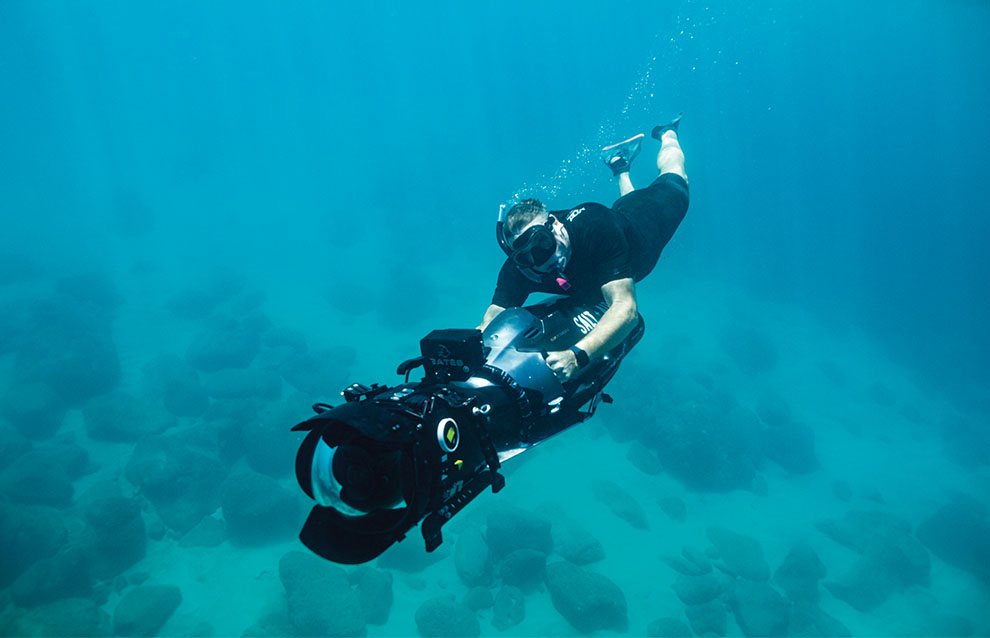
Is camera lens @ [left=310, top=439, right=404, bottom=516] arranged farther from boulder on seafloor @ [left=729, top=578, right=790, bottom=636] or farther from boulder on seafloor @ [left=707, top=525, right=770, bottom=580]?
boulder on seafloor @ [left=707, top=525, right=770, bottom=580]

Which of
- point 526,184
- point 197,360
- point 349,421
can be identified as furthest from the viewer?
point 526,184

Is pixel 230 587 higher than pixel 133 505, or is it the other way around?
pixel 133 505

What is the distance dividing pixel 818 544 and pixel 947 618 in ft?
11.0

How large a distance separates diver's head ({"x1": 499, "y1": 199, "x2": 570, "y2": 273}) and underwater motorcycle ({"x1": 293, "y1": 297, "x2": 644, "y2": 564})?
0.89 metres

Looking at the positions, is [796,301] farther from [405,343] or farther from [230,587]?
[230,587]

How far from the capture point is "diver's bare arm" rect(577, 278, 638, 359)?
3670mm

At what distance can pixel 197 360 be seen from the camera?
68.2 ft

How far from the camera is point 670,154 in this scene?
795 centimetres

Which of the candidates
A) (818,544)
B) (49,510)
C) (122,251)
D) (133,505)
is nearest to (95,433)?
(49,510)

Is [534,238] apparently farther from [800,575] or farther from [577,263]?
[800,575]

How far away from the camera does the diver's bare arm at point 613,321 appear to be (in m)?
3.67

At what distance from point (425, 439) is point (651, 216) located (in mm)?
4904

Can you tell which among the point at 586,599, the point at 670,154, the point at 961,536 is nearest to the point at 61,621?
the point at 586,599

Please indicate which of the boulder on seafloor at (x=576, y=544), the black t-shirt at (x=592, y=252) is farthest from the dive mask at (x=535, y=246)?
the boulder on seafloor at (x=576, y=544)
